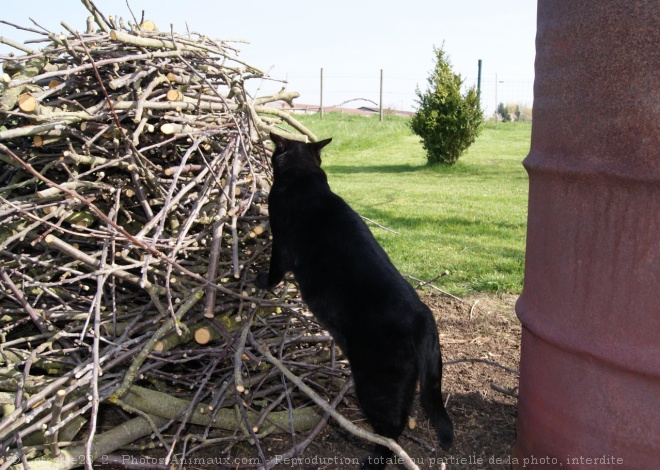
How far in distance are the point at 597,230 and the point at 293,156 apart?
1802 millimetres

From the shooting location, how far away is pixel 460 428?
3072 mm

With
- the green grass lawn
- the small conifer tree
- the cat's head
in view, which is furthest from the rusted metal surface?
the small conifer tree

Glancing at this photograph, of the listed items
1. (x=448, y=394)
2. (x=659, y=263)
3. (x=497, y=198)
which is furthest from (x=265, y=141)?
(x=497, y=198)

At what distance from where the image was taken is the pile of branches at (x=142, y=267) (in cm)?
277

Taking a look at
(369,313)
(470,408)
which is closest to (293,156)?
(369,313)

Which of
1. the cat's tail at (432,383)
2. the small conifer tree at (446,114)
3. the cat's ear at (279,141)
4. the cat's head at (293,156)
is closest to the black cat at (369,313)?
the cat's tail at (432,383)

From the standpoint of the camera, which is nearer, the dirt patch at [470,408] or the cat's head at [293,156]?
the dirt patch at [470,408]

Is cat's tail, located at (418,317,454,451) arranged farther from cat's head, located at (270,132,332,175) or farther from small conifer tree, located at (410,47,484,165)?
small conifer tree, located at (410,47,484,165)

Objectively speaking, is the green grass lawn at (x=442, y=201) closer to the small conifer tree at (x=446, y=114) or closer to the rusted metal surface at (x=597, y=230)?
the small conifer tree at (x=446, y=114)

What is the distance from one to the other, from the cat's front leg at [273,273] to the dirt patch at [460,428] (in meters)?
0.75

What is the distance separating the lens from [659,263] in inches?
78.5

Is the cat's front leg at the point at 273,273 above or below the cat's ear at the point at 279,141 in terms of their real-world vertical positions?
below

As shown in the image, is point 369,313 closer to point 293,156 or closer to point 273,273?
point 273,273

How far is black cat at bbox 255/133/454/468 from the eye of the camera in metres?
2.54
